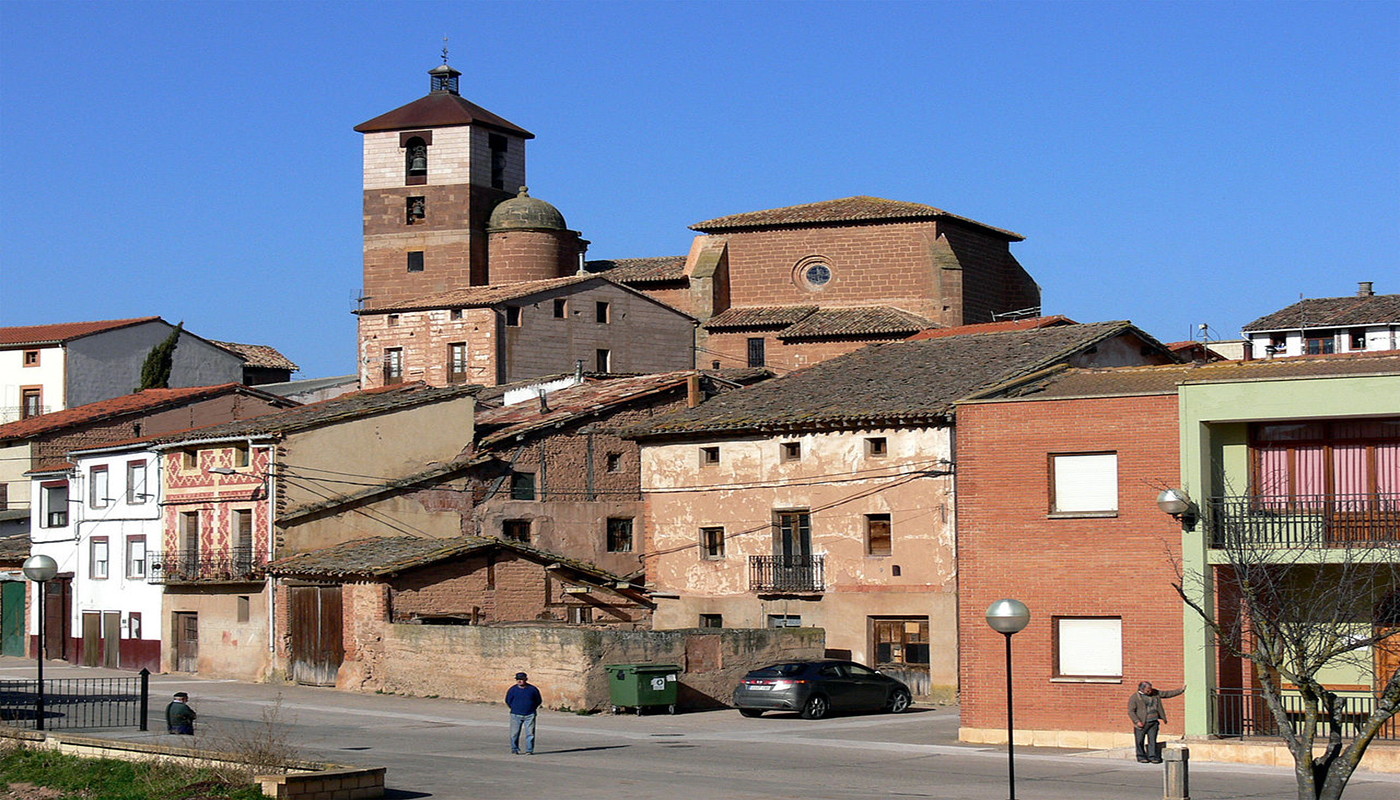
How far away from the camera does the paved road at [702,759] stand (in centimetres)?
2203

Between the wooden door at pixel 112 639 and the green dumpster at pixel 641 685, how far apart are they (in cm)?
2033

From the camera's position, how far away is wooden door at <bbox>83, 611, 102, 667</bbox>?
5012 centimetres

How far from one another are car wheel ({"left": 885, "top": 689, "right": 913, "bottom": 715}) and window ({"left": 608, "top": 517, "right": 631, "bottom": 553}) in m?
12.5

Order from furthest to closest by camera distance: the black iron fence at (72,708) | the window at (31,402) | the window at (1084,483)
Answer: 1. the window at (31,402)
2. the black iron fence at (72,708)
3. the window at (1084,483)

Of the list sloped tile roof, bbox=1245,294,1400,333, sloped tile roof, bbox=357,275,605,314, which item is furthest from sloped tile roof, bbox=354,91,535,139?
sloped tile roof, bbox=1245,294,1400,333

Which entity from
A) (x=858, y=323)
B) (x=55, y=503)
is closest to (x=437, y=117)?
(x=858, y=323)

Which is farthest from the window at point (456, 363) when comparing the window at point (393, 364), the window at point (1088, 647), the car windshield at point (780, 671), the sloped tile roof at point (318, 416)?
the window at point (1088, 647)

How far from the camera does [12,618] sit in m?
54.2

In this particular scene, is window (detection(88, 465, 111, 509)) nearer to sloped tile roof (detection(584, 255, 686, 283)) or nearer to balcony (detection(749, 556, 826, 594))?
balcony (detection(749, 556, 826, 594))

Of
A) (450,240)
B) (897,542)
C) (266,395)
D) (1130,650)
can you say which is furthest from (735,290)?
(1130,650)

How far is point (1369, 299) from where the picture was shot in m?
87.4

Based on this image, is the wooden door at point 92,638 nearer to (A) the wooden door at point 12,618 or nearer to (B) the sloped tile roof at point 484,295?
(A) the wooden door at point 12,618

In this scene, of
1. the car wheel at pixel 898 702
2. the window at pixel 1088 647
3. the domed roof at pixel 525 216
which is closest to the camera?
the window at pixel 1088 647

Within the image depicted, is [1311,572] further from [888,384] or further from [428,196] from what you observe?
[428,196]
